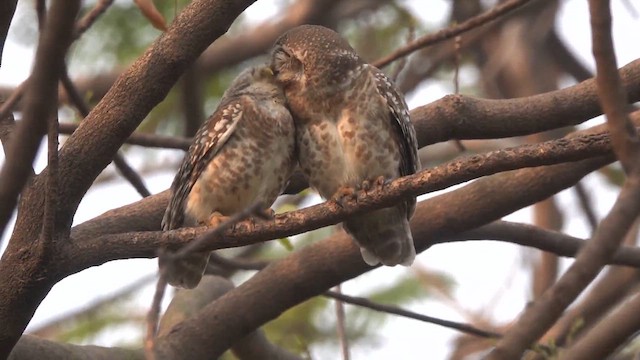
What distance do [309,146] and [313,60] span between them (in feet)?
1.34

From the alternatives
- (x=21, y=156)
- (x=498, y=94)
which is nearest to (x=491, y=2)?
(x=498, y=94)

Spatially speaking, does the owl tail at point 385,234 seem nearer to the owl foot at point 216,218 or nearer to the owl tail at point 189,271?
the owl foot at point 216,218

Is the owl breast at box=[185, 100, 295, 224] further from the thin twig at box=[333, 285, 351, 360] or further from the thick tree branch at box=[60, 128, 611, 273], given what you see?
the thick tree branch at box=[60, 128, 611, 273]

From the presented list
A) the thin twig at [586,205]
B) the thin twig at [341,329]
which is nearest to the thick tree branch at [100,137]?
the thin twig at [341,329]

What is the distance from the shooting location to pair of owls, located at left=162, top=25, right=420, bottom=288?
481cm

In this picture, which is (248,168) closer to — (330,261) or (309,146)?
(309,146)

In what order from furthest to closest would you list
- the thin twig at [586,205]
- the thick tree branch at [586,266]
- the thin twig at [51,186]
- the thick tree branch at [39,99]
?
the thin twig at [586,205], the thin twig at [51,186], the thick tree branch at [39,99], the thick tree branch at [586,266]

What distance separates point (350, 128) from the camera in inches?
190

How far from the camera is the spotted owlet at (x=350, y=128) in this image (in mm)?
4789

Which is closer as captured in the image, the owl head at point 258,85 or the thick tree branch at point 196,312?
the owl head at point 258,85

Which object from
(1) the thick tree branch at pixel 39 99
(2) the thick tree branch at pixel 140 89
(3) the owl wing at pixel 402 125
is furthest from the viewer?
(3) the owl wing at pixel 402 125

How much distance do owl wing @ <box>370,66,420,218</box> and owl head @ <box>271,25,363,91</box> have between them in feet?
0.49

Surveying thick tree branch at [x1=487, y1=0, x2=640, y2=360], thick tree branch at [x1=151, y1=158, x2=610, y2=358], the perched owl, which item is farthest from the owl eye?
thick tree branch at [x1=487, y1=0, x2=640, y2=360]

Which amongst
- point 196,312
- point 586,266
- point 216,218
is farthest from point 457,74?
point 586,266
